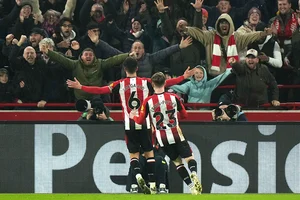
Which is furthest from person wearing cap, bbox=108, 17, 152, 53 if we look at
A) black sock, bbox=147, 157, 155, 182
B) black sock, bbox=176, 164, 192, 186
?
black sock, bbox=176, 164, 192, 186

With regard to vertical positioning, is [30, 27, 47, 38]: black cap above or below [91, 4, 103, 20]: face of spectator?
below

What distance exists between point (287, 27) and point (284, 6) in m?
0.39

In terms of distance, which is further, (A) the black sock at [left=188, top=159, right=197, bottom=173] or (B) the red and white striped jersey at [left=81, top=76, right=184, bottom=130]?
(B) the red and white striped jersey at [left=81, top=76, right=184, bottom=130]

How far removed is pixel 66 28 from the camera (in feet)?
51.0

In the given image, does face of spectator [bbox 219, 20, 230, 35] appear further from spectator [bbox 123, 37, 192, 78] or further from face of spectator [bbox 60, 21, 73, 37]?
face of spectator [bbox 60, 21, 73, 37]

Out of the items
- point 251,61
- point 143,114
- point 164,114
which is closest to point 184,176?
point 164,114

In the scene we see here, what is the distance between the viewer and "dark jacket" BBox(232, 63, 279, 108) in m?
14.4

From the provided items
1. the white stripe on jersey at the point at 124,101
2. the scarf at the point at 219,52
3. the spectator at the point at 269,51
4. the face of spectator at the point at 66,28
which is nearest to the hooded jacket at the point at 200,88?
the scarf at the point at 219,52

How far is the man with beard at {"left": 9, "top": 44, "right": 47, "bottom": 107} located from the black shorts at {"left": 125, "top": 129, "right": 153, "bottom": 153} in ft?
8.79

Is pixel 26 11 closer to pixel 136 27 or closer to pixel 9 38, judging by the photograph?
pixel 9 38

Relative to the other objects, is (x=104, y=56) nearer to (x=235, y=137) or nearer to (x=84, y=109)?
(x=84, y=109)

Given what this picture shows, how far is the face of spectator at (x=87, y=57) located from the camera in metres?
14.5

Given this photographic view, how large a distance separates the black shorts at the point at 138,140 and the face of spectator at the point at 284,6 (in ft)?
13.5

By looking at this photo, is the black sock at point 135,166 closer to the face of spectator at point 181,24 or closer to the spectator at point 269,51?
the face of spectator at point 181,24
